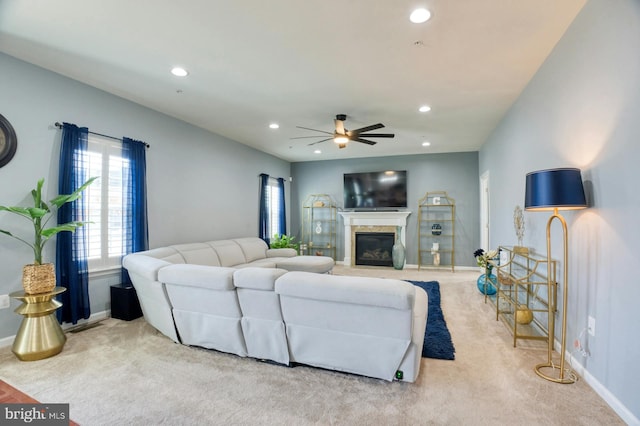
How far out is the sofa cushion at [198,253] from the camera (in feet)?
15.1

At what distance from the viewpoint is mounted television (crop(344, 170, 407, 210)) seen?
7926mm

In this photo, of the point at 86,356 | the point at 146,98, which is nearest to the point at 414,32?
the point at 146,98

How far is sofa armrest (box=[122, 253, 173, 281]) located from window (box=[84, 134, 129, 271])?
0.73 meters

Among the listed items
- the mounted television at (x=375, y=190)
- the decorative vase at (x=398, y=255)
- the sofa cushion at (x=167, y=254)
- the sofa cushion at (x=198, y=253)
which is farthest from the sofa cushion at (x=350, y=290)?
the mounted television at (x=375, y=190)

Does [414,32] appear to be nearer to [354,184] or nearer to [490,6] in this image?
[490,6]

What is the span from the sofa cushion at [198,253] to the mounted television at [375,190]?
411 centimetres

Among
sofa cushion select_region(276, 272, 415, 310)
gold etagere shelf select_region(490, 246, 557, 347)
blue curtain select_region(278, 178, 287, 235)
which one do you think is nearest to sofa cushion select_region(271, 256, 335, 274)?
blue curtain select_region(278, 178, 287, 235)

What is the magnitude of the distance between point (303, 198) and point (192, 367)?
255 inches

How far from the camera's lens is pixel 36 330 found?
288cm

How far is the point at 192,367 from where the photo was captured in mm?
2695

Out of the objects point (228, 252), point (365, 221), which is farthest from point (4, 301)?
point (365, 221)

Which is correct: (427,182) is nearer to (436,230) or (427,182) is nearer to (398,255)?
(436,230)

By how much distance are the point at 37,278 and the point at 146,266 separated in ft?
3.04

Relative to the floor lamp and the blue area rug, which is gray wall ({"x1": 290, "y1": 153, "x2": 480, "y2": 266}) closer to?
the blue area rug
